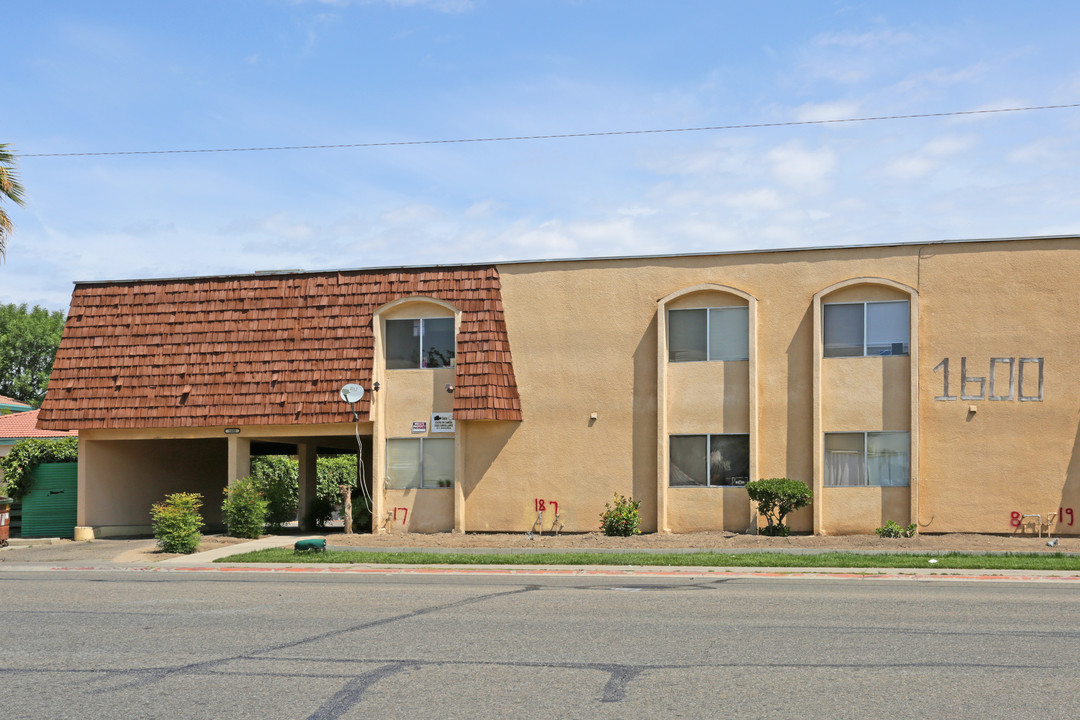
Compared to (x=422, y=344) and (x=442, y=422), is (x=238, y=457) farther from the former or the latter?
(x=422, y=344)

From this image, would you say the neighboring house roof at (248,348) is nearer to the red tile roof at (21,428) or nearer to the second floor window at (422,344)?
the second floor window at (422,344)

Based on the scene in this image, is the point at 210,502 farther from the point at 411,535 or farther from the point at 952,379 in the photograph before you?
the point at 952,379

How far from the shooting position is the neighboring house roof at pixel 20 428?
35875 millimetres

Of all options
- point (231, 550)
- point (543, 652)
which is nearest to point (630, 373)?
point (231, 550)

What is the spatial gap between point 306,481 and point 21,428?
1455 centimetres

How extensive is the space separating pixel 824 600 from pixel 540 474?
12.5 m

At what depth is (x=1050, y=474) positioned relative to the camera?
2225 centimetres

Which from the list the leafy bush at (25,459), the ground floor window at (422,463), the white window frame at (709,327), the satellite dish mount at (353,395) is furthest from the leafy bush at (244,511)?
the white window frame at (709,327)

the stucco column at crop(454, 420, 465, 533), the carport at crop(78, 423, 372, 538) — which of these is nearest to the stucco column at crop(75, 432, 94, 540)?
the carport at crop(78, 423, 372, 538)

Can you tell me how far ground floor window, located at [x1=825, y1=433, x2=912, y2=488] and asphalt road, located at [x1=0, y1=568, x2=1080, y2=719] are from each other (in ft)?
28.9

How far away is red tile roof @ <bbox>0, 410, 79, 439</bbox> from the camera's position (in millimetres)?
36438

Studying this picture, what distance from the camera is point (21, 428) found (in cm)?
Answer: 3797

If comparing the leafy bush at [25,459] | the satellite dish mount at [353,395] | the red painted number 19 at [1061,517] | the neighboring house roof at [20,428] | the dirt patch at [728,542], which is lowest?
the dirt patch at [728,542]

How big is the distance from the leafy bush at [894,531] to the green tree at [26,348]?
2234 inches
